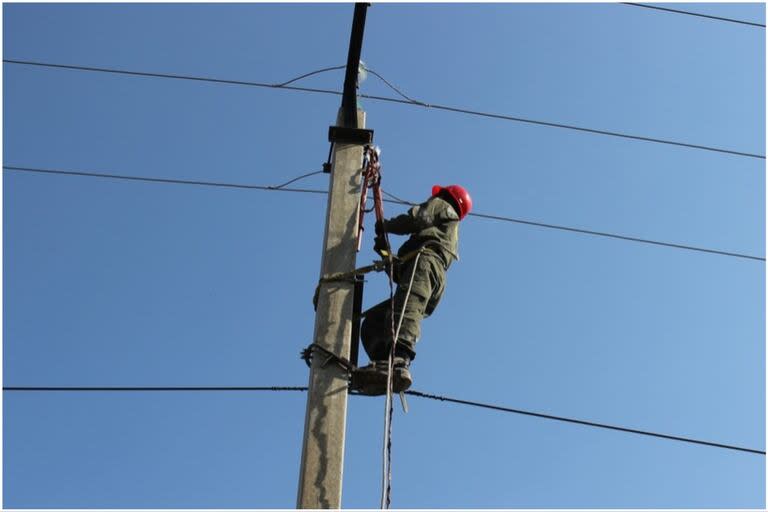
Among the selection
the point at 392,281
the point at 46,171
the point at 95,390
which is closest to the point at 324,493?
the point at 392,281

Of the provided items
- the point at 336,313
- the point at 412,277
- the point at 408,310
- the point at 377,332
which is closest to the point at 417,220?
the point at 412,277

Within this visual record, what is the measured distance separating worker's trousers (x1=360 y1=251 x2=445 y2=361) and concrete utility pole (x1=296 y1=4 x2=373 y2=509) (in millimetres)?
308

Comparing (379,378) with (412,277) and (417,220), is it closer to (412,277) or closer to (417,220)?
(412,277)

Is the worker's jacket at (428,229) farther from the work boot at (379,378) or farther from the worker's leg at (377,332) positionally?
the work boot at (379,378)

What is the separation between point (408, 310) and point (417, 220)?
647mm

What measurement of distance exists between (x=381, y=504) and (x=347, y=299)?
91 cm

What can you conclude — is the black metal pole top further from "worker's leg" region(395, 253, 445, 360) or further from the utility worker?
"worker's leg" region(395, 253, 445, 360)

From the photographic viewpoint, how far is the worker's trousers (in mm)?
4109

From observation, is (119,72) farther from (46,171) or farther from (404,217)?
(404,217)

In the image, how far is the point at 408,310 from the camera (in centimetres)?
425

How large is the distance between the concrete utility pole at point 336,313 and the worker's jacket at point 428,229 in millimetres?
478

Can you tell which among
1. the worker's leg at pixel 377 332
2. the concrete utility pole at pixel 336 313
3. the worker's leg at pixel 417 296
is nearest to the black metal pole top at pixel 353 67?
the concrete utility pole at pixel 336 313

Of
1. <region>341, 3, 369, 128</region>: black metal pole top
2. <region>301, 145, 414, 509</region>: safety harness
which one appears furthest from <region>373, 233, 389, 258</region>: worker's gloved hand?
<region>341, 3, 369, 128</region>: black metal pole top

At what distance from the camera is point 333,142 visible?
177 inches
